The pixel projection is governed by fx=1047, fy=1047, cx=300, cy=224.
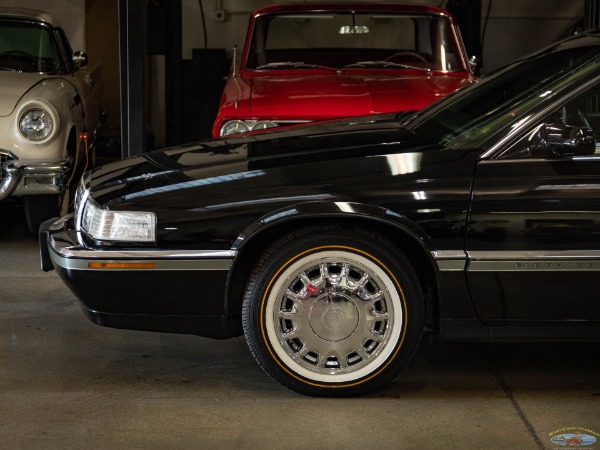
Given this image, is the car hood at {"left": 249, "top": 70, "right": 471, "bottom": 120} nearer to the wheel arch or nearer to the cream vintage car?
the cream vintage car

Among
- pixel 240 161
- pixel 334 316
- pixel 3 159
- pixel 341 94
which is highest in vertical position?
pixel 341 94

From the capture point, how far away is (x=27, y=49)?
8203 millimetres

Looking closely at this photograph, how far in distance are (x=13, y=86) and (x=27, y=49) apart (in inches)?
41.4

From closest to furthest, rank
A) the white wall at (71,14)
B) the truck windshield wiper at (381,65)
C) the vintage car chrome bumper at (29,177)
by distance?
the vintage car chrome bumper at (29,177), the truck windshield wiper at (381,65), the white wall at (71,14)

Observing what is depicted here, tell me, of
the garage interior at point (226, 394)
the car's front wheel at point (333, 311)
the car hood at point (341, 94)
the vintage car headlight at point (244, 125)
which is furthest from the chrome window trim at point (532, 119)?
the vintage car headlight at point (244, 125)

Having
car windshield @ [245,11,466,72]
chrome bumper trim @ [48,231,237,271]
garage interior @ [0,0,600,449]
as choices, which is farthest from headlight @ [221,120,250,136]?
chrome bumper trim @ [48,231,237,271]

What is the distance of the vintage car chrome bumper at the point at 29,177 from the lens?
23.0 feet

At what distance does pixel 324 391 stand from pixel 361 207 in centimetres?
76

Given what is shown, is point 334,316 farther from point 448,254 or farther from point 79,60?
point 79,60

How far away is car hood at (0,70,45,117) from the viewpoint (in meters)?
7.07

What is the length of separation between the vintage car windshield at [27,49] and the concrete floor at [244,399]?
342 centimetres

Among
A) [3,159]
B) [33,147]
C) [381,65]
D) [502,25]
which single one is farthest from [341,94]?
[502,25]

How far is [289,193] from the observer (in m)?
4.04

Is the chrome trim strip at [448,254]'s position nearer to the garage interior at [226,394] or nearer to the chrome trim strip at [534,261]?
the chrome trim strip at [534,261]
